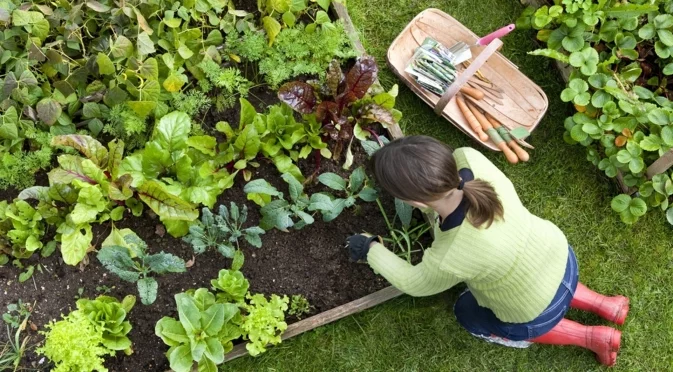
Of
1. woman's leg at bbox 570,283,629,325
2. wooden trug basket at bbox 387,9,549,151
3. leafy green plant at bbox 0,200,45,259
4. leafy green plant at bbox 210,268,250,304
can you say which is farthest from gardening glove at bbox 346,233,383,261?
leafy green plant at bbox 0,200,45,259

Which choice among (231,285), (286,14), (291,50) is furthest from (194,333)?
(286,14)

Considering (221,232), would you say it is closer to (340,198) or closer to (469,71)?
(340,198)

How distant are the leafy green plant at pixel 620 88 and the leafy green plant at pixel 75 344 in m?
2.40

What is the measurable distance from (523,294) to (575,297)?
0.69 meters

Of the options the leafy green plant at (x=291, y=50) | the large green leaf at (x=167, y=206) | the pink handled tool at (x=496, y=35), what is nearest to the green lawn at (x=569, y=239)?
the pink handled tool at (x=496, y=35)

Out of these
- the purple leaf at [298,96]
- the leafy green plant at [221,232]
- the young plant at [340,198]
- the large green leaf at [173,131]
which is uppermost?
the purple leaf at [298,96]

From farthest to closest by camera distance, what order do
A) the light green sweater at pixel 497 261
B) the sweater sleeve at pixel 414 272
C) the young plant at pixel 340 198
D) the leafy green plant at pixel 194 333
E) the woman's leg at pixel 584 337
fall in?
1. the woman's leg at pixel 584 337
2. the young plant at pixel 340 198
3. the leafy green plant at pixel 194 333
4. the sweater sleeve at pixel 414 272
5. the light green sweater at pixel 497 261

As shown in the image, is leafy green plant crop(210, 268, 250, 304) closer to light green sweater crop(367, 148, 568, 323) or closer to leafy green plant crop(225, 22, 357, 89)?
light green sweater crop(367, 148, 568, 323)

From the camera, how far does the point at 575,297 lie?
330 centimetres

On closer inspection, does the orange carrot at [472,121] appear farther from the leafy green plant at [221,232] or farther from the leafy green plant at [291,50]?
the leafy green plant at [221,232]

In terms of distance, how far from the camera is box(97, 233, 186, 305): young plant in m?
2.79

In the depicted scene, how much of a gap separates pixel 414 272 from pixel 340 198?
1.90 ft

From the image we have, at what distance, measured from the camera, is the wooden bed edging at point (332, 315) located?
313 centimetres

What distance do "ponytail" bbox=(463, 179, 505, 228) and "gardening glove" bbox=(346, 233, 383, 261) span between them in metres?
0.68
